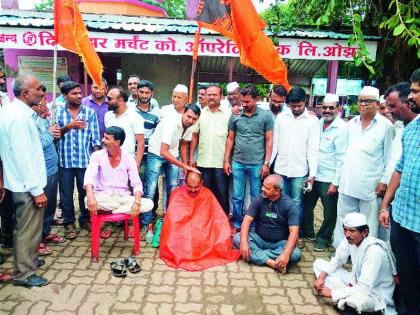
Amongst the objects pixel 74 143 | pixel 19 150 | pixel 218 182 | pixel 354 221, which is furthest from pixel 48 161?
pixel 354 221

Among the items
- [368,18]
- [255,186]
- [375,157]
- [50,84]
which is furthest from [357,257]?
[50,84]

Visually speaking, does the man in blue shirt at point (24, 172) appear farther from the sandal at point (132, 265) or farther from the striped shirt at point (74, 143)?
the striped shirt at point (74, 143)

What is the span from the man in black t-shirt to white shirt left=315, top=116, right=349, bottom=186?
30.7 inches

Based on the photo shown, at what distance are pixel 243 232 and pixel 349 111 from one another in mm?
19913

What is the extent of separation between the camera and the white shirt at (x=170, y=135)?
181 inches

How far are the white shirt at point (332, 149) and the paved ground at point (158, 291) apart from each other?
1125mm

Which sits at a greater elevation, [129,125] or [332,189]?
[129,125]

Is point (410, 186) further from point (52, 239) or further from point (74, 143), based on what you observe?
point (52, 239)

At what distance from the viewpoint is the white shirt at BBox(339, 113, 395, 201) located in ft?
12.8

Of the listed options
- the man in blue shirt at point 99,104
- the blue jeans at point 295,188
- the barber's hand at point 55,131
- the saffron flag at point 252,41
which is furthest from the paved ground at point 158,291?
the saffron flag at point 252,41

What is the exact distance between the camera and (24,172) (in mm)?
3205

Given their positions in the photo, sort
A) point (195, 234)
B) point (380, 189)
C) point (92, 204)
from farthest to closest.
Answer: point (195, 234), point (92, 204), point (380, 189)

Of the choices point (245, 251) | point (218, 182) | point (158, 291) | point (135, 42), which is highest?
point (135, 42)

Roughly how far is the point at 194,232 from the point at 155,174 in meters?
1.06
